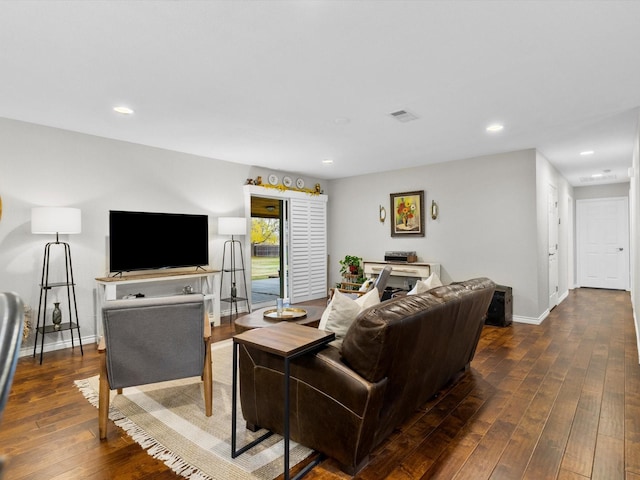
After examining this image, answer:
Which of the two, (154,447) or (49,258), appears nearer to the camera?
(154,447)

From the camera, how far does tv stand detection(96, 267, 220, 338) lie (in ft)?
13.4

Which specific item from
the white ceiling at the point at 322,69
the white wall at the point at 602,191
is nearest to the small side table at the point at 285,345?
the white ceiling at the point at 322,69

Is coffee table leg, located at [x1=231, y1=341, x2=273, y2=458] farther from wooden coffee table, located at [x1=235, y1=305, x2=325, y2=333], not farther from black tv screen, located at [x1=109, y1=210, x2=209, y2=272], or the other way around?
black tv screen, located at [x1=109, y1=210, x2=209, y2=272]

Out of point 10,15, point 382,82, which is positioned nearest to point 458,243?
point 382,82

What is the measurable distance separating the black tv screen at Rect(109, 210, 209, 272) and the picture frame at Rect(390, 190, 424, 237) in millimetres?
3287

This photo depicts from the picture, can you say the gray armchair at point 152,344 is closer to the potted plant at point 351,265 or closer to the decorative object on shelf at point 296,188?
the decorative object on shelf at point 296,188

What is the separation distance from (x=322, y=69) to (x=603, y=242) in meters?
8.50

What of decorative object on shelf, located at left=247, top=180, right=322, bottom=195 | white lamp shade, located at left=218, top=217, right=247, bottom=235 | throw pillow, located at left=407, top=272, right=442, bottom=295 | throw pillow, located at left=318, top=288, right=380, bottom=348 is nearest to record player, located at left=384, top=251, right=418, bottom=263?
decorative object on shelf, located at left=247, top=180, right=322, bottom=195

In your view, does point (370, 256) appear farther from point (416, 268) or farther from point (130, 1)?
point (130, 1)

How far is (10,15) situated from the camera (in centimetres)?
200

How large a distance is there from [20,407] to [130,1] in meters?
2.84

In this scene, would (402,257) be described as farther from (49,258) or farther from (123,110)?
(49,258)

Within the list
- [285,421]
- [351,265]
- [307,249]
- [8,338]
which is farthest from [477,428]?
[307,249]

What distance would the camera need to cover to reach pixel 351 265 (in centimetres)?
675
